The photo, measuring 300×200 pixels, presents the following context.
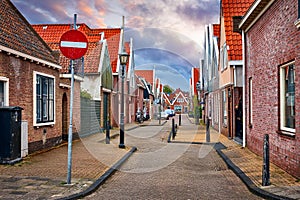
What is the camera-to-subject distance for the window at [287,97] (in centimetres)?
880

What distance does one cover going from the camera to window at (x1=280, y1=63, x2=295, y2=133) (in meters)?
8.80

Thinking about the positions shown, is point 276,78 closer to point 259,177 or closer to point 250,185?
point 259,177

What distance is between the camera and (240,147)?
567 inches

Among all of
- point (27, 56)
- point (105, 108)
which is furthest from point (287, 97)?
point (105, 108)

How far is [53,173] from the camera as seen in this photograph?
868 cm

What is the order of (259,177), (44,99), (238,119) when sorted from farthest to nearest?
(238,119) < (44,99) < (259,177)

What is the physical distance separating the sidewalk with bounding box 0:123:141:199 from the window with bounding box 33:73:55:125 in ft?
3.97

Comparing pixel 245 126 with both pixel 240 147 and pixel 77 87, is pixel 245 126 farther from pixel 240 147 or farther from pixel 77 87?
pixel 77 87

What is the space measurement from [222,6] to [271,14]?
939 centimetres

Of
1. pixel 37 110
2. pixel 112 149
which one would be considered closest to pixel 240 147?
pixel 112 149

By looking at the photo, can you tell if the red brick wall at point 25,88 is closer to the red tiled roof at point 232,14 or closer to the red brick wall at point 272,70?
the red brick wall at point 272,70

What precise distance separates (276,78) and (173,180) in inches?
154

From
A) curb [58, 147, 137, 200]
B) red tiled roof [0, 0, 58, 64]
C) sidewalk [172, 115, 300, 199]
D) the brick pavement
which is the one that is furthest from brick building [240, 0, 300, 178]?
red tiled roof [0, 0, 58, 64]

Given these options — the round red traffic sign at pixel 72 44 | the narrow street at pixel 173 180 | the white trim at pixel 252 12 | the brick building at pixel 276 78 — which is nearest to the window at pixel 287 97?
the brick building at pixel 276 78
